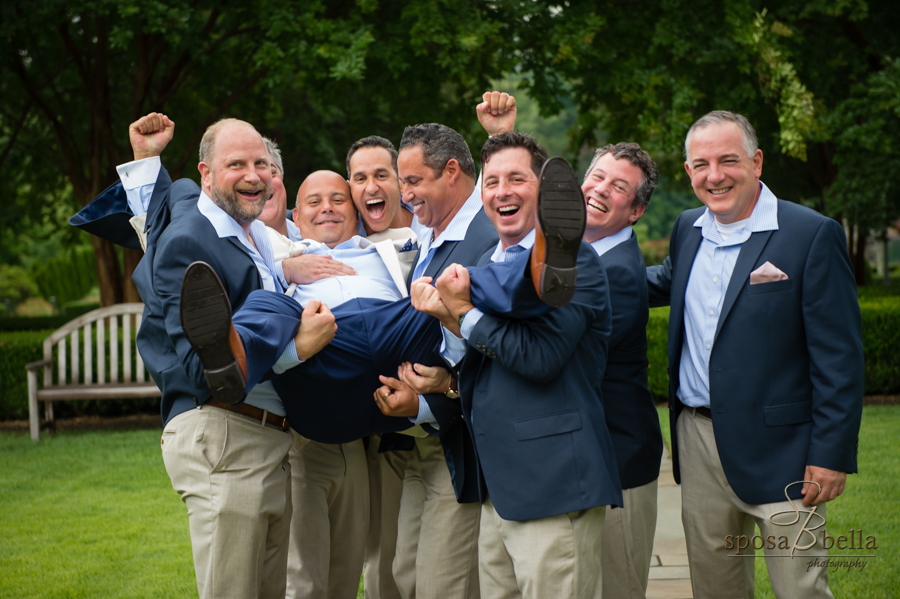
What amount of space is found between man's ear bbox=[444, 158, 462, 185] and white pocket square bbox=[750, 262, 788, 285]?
4.33 ft

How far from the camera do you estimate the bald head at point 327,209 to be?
3992 millimetres

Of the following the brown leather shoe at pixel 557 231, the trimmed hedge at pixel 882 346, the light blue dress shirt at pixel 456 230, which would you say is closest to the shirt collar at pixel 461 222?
the light blue dress shirt at pixel 456 230

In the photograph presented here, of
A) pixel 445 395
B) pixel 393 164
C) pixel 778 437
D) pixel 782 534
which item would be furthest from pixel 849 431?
pixel 393 164

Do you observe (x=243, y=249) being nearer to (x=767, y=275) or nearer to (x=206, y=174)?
(x=206, y=174)

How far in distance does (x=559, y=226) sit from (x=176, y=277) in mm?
1583

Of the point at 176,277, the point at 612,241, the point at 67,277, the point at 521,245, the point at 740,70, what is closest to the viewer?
the point at 521,245

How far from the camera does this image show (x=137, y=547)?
Answer: 5480 millimetres

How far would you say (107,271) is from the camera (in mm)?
12266

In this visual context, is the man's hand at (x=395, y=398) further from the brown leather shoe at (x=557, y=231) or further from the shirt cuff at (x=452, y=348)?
the brown leather shoe at (x=557, y=231)

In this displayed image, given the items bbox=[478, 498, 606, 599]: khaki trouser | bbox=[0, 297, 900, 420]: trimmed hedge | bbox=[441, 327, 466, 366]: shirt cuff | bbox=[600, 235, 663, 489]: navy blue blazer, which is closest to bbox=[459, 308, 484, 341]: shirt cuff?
bbox=[441, 327, 466, 366]: shirt cuff

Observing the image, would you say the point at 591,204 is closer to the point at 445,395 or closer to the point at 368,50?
the point at 445,395

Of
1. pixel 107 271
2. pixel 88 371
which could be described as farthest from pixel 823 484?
pixel 107 271

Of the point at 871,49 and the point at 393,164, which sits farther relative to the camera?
the point at 871,49

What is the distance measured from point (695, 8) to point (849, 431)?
8.42 m
